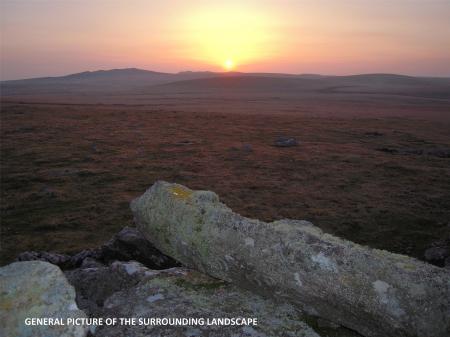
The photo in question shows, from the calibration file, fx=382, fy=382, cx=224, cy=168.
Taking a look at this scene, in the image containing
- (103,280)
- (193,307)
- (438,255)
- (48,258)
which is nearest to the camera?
(193,307)

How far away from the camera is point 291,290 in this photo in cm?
454

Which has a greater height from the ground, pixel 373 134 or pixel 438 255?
pixel 373 134

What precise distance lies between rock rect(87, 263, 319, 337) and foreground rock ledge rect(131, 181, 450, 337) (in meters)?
0.19

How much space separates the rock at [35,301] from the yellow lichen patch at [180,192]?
81.5 inches

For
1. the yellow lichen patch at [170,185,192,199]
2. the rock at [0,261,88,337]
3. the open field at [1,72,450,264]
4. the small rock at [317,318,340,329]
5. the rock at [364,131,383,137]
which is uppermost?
the yellow lichen patch at [170,185,192,199]

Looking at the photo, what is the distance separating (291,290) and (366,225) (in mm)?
8326

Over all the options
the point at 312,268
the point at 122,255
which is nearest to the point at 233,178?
the point at 122,255

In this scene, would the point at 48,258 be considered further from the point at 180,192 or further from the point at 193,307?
the point at 193,307

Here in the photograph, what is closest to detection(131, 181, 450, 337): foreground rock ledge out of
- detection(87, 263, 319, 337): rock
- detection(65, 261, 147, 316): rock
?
detection(87, 263, 319, 337): rock

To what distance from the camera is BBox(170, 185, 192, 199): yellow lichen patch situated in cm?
583

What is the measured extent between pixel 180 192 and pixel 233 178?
11.3 meters

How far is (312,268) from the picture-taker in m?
4.39

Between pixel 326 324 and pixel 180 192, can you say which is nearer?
pixel 326 324

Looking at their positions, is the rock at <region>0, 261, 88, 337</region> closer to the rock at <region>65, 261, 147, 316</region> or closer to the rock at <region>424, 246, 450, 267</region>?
the rock at <region>65, 261, 147, 316</region>
